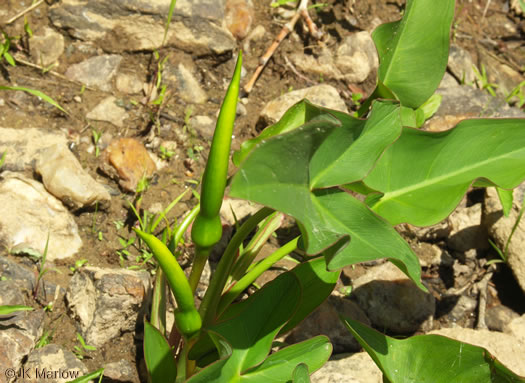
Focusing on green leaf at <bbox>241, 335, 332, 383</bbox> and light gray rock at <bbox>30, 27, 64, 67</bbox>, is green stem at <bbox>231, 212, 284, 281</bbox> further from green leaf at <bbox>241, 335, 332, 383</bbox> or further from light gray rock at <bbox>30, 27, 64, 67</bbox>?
light gray rock at <bbox>30, 27, 64, 67</bbox>

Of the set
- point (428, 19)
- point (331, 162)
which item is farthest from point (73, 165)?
point (428, 19)

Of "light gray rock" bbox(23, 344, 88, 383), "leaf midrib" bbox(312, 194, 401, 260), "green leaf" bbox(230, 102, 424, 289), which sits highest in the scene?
"green leaf" bbox(230, 102, 424, 289)

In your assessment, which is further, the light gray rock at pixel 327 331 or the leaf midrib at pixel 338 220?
the light gray rock at pixel 327 331

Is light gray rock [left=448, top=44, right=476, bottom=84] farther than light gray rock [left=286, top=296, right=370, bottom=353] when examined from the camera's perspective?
Yes

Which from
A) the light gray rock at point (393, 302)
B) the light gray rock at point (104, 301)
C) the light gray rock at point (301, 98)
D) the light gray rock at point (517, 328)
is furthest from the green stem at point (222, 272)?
the light gray rock at point (517, 328)

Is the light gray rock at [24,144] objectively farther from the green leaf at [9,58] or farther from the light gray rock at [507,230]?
the light gray rock at [507,230]

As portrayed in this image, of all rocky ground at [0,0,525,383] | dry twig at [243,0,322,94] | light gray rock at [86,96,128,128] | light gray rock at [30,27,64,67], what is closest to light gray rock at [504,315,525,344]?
rocky ground at [0,0,525,383]
